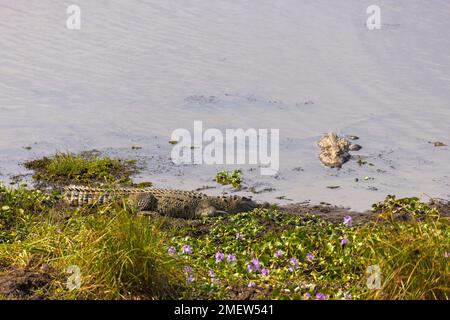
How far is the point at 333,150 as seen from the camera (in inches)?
495

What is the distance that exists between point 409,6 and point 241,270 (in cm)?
1576

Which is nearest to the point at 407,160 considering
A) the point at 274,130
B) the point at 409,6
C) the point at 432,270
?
the point at 274,130

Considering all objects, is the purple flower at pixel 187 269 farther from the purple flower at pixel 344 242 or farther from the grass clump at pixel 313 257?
the purple flower at pixel 344 242

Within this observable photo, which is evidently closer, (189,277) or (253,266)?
(189,277)

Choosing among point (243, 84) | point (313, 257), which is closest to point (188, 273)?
point (313, 257)

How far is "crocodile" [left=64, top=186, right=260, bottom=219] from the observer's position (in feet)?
35.5

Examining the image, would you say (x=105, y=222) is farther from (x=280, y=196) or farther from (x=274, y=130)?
(x=274, y=130)

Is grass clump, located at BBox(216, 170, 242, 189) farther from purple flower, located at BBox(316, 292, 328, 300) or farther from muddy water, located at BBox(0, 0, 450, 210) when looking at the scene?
purple flower, located at BBox(316, 292, 328, 300)

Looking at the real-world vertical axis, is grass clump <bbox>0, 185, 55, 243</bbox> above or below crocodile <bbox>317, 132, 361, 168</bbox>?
below

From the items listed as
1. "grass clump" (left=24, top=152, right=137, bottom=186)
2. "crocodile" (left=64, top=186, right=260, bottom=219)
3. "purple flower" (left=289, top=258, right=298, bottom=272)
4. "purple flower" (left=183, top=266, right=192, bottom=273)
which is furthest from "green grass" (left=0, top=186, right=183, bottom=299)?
"grass clump" (left=24, top=152, right=137, bottom=186)

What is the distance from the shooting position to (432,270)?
634 cm

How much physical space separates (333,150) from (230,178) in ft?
5.25

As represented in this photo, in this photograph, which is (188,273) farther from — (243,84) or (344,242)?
(243,84)
